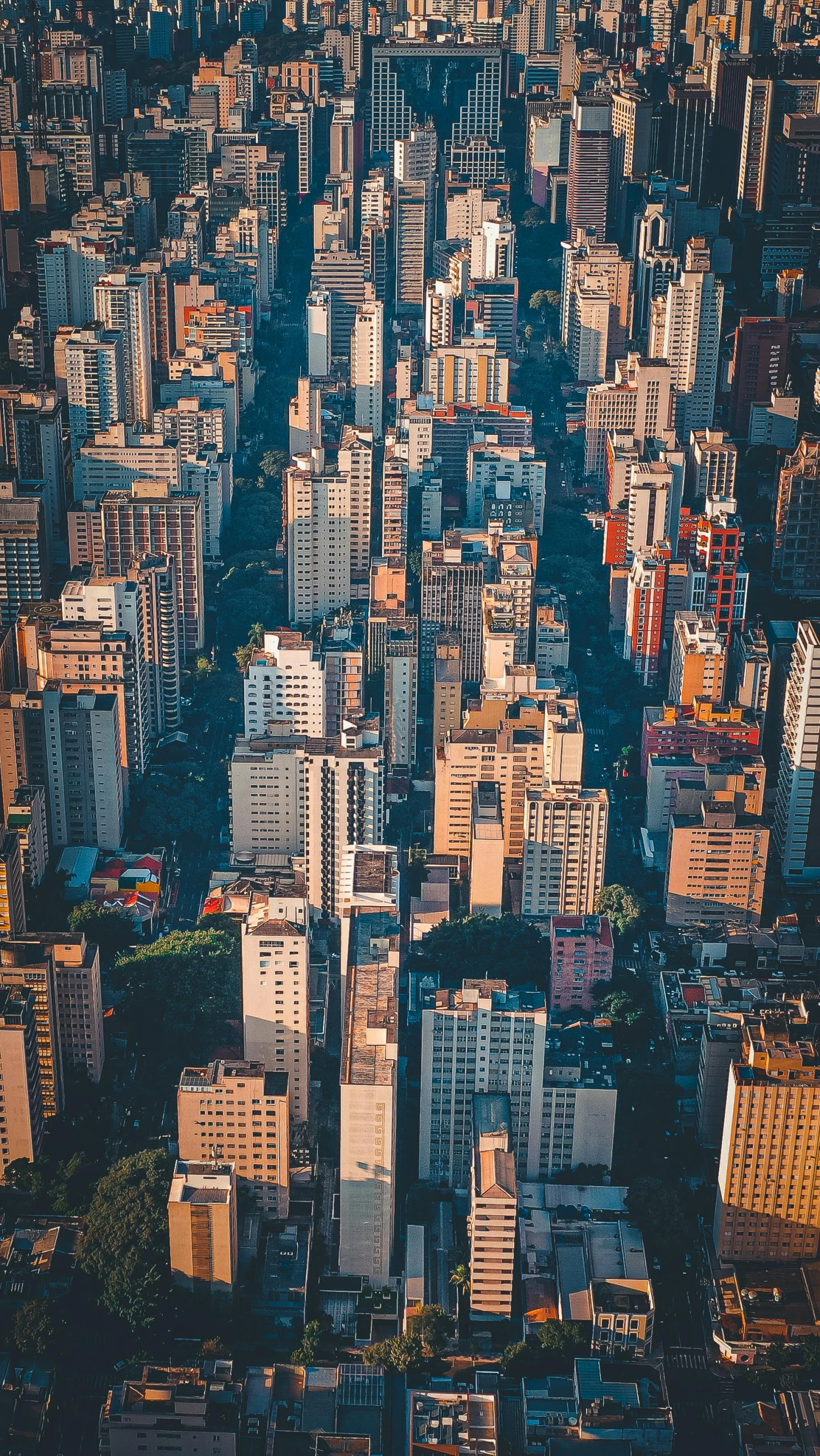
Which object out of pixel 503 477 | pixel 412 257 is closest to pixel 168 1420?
pixel 503 477

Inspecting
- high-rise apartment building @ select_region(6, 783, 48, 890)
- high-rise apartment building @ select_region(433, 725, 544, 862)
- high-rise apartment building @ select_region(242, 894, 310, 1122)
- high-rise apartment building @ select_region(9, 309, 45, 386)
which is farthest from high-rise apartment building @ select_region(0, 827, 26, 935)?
high-rise apartment building @ select_region(9, 309, 45, 386)

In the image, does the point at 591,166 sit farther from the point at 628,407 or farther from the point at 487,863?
the point at 487,863

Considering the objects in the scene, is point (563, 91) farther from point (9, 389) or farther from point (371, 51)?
point (9, 389)

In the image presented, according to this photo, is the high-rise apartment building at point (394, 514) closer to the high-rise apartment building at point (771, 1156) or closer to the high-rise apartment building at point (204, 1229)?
the high-rise apartment building at point (771, 1156)

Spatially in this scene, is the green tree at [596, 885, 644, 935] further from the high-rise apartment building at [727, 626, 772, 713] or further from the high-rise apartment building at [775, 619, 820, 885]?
the high-rise apartment building at [727, 626, 772, 713]

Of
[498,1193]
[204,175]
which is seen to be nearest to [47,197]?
[204,175]

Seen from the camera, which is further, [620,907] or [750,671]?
[750,671]
